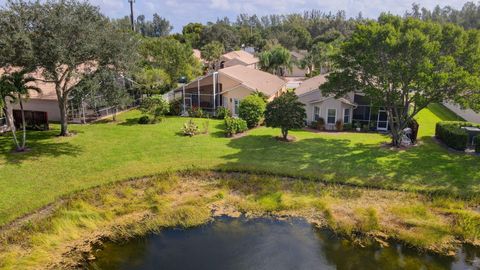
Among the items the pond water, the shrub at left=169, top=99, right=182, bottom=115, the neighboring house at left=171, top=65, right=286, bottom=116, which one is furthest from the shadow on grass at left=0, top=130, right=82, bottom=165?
the neighboring house at left=171, top=65, right=286, bottom=116

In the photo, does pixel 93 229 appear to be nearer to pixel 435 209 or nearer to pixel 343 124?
pixel 435 209

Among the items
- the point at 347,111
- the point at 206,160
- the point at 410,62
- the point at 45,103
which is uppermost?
the point at 410,62

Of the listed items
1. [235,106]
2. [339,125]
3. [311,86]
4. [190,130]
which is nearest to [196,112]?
[235,106]

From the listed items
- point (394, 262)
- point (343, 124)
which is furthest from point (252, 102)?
point (394, 262)

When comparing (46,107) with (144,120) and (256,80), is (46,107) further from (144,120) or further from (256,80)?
(256,80)

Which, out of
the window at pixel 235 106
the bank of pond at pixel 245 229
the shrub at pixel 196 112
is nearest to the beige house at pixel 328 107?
the window at pixel 235 106

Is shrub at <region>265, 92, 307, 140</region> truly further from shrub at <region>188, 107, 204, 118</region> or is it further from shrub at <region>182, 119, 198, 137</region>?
shrub at <region>188, 107, 204, 118</region>

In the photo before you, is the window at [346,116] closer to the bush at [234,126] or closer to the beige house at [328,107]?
the beige house at [328,107]
